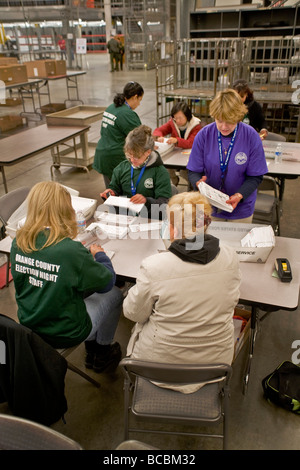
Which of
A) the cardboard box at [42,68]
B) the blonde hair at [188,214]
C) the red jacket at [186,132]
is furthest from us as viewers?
the cardboard box at [42,68]

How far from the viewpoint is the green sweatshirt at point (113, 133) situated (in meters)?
3.80

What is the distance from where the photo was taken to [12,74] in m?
8.89

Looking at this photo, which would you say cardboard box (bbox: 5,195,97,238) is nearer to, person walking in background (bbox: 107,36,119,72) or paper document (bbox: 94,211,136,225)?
paper document (bbox: 94,211,136,225)

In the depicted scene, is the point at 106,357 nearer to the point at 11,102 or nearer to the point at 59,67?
the point at 59,67

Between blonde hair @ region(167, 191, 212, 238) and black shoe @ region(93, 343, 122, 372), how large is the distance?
4.00 feet

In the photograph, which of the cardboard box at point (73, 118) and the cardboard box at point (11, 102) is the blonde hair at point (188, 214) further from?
the cardboard box at point (11, 102)

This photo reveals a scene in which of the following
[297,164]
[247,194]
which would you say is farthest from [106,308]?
[297,164]

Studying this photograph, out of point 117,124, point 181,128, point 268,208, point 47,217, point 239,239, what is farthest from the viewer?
point 181,128

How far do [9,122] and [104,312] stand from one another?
306 inches

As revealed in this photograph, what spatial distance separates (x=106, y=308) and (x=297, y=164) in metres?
2.59

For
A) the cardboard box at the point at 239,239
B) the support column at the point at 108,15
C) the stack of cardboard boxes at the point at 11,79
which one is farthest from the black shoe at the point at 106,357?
the support column at the point at 108,15

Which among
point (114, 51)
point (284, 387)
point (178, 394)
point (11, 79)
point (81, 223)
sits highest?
point (114, 51)

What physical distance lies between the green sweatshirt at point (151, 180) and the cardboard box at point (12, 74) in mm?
7221

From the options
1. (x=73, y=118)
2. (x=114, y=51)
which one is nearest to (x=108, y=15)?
(x=114, y=51)
